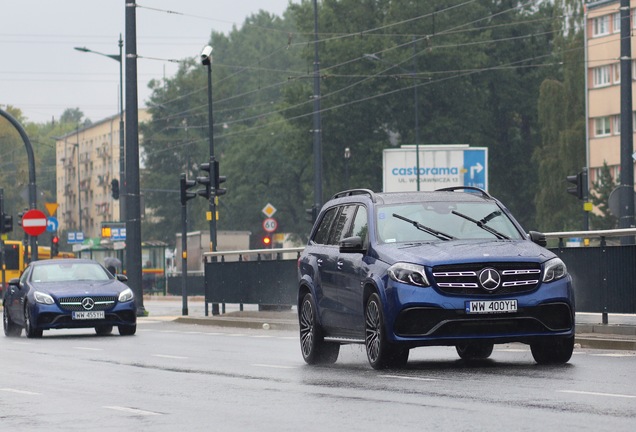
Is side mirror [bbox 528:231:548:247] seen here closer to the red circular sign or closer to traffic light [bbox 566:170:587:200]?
traffic light [bbox 566:170:587:200]

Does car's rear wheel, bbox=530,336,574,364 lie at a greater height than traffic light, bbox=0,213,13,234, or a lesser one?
lesser

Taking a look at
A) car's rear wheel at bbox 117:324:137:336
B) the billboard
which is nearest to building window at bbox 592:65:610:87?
the billboard

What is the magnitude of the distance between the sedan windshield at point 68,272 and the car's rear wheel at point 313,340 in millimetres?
11196

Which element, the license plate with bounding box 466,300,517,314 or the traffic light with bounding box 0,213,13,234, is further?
the traffic light with bounding box 0,213,13,234

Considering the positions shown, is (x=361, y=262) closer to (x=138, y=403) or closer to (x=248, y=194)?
(x=138, y=403)

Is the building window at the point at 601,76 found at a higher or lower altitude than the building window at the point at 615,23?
lower

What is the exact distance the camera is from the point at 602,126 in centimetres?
10706

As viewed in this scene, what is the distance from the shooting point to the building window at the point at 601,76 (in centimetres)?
10669

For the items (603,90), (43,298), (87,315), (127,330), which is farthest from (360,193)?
(603,90)

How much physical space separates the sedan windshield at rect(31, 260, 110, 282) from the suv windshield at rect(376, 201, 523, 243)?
42.9ft

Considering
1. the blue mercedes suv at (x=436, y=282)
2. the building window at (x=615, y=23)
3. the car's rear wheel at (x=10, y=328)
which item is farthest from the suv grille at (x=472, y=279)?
the building window at (x=615, y=23)

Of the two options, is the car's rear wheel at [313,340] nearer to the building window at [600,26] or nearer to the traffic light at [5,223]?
the traffic light at [5,223]

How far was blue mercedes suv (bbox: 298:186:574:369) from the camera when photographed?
15.4 meters

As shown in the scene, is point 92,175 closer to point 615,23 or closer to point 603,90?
point 603,90
